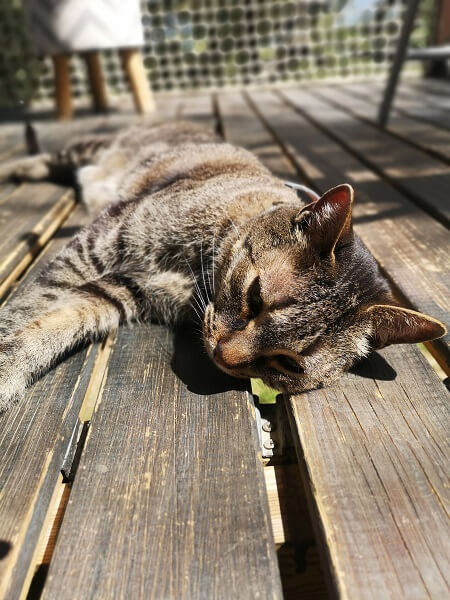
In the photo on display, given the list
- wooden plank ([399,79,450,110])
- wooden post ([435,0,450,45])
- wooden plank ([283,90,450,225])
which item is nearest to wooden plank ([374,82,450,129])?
wooden plank ([399,79,450,110])

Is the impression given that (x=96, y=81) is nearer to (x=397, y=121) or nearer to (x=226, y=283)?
(x=397, y=121)

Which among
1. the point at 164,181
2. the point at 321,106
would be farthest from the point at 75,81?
the point at 164,181

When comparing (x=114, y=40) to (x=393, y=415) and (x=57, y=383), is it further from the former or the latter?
(x=393, y=415)

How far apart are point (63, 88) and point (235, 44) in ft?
7.61

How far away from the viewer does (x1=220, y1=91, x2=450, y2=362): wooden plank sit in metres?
1.50

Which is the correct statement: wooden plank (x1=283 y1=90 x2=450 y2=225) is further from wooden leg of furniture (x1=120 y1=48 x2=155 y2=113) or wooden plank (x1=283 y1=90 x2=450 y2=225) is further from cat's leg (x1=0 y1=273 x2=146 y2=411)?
wooden leg of furniture (x1=120 y1=48 x2=155 y2=113)

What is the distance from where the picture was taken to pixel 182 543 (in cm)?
81

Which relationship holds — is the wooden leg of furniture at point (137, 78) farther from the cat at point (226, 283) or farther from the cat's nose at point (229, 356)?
the cat's nose at point (229, 356)

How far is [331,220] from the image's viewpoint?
4.14 ft

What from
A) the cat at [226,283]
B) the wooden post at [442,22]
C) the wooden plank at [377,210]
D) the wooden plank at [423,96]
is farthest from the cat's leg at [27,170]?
the wooden post at [442,22]

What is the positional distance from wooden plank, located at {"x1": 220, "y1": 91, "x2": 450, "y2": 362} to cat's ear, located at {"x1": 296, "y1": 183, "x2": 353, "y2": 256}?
1.13 feet

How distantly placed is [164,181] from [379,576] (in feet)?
5.15

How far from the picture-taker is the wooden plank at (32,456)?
801 mm

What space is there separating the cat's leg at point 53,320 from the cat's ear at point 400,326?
2.36ft
